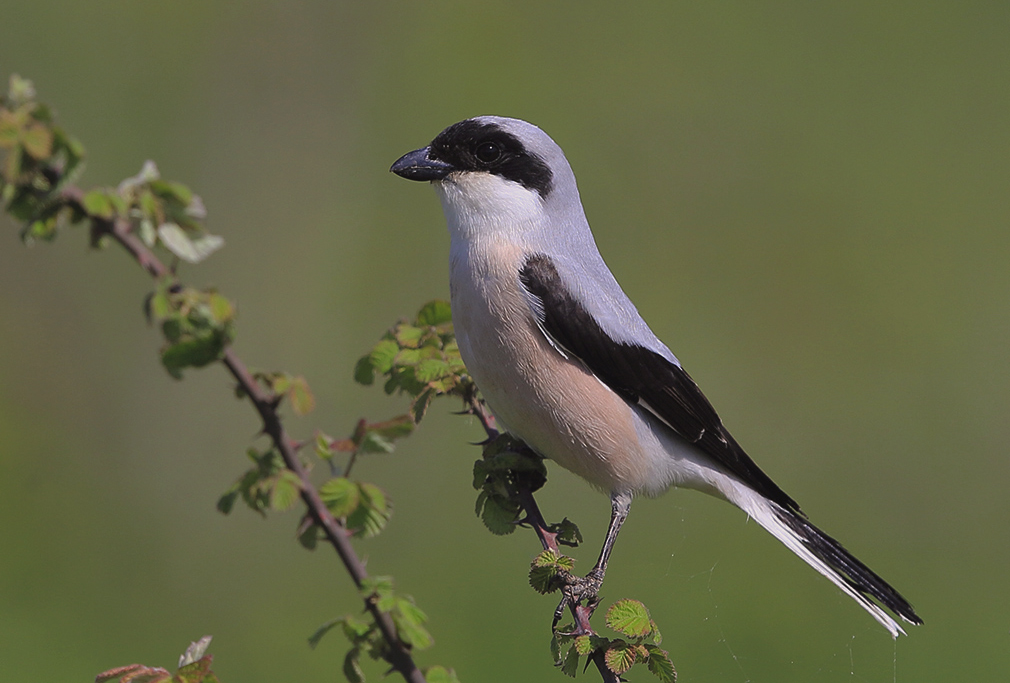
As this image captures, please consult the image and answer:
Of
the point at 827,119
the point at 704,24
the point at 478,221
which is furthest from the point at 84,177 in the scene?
the point at 827,119

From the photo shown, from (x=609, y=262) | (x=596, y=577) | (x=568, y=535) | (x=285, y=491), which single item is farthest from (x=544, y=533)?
(x=609, y=262)

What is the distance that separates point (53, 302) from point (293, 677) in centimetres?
207

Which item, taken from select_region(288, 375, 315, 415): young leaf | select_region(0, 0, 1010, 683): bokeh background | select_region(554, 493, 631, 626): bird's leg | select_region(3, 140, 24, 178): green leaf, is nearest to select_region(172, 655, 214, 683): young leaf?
select_region(288, 375, 315, 415): young leaf

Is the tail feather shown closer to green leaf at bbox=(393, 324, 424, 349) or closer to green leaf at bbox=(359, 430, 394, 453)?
green leaf at bbox=(393, 324, 424, 349)

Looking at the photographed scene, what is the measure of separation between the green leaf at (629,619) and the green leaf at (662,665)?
0.03 meters

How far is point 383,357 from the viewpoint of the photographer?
189 cm

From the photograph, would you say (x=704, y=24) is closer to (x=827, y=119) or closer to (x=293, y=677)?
(x=827, y=119)

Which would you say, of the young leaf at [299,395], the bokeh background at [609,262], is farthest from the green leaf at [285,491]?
the bokeh background at [609,262]

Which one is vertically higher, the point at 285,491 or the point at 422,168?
the point at 422,168

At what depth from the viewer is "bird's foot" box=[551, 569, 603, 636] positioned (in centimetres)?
159

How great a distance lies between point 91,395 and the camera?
14.0 feet

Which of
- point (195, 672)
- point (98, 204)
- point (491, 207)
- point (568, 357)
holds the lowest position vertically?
point (195, 672)

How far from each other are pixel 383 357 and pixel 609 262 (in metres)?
3.56

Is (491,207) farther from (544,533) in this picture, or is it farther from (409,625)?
(409,625)
